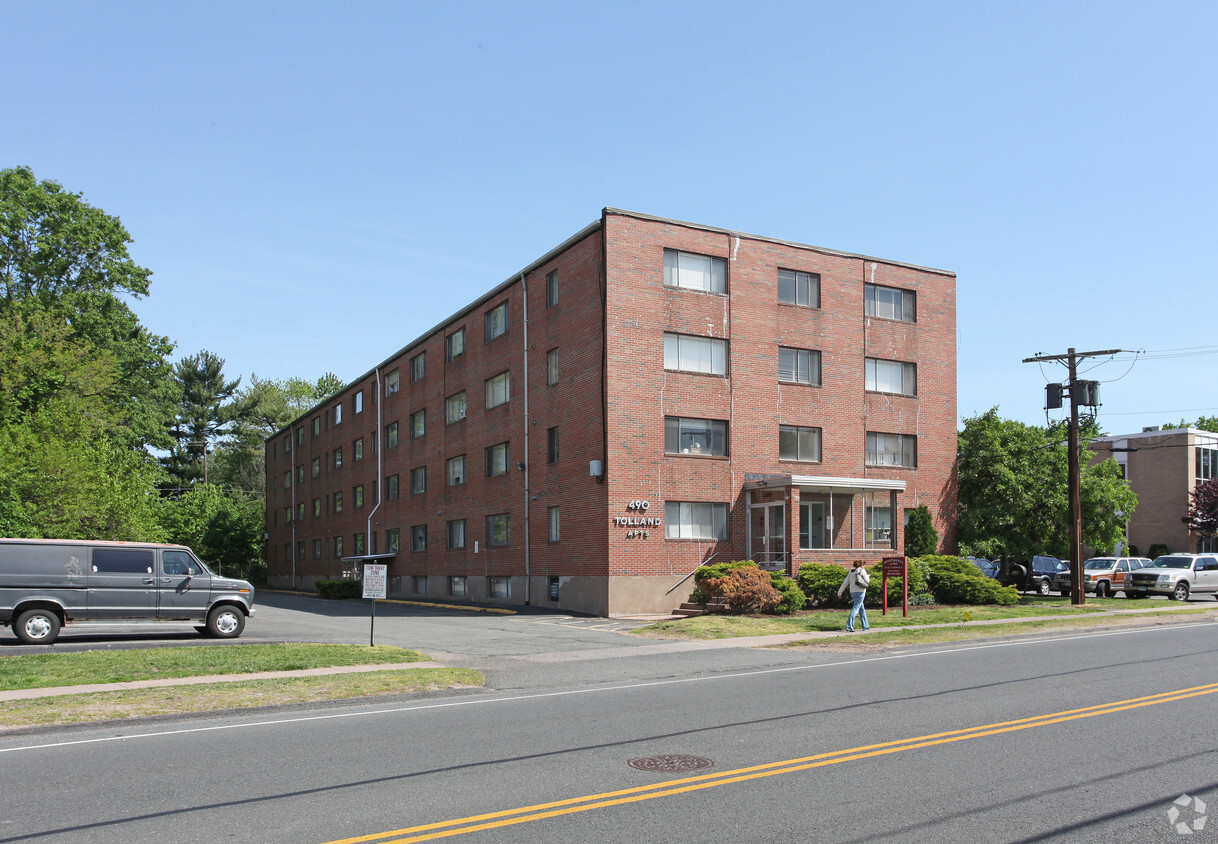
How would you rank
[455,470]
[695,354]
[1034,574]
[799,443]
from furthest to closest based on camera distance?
1. [455,470]
2. [1034,574]
3. [799,443]
4. [695,354]

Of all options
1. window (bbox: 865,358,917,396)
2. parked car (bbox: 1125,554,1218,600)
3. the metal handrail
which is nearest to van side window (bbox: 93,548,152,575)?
the metal handrail

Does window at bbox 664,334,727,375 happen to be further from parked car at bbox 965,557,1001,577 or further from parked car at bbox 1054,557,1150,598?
parked car at bbox 1054,557,1150,598

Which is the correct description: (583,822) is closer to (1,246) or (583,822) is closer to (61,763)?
(61,763)

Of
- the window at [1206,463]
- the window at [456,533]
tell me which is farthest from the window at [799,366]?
A: the window at [1206,463]

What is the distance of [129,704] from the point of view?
11875 mm

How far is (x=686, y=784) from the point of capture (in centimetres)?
751

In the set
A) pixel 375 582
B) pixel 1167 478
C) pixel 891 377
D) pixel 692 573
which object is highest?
pixel 891 377

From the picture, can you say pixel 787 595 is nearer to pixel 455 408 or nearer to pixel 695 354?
pixel 695 354

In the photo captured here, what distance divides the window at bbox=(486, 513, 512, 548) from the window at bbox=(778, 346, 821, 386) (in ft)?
37.3

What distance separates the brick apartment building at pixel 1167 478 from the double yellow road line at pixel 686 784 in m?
58.4

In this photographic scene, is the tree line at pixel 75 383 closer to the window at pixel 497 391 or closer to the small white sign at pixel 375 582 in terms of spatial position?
the window at pixel 497 391

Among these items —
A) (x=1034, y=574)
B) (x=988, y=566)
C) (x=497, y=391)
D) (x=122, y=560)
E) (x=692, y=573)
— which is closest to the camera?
(x=122, y=560)

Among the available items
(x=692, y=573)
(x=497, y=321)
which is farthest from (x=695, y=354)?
(x=497, y=321)

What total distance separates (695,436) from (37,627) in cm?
1894
